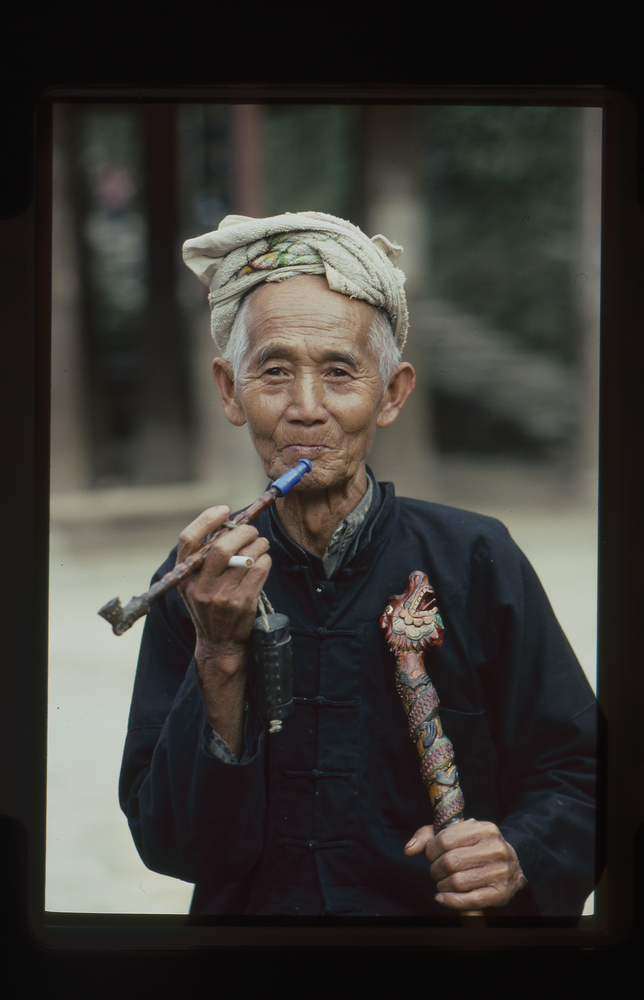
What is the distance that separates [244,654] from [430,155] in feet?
5.07

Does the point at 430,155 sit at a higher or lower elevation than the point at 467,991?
higher

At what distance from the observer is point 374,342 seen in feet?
7.95

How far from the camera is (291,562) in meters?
2.48

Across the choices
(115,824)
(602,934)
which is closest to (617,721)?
(602,934)

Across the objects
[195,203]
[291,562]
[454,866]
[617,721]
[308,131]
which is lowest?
[454,866]

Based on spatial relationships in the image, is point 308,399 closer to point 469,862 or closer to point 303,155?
point 303,155

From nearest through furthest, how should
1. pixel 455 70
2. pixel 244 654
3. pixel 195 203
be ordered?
pixel 244 654 → pixel 455 70 → pixel 195 203

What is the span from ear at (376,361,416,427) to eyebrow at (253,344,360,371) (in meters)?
0.17

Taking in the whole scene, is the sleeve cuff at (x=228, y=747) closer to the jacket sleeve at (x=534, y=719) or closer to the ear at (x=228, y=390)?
the jacket sleeve at (x=534, y=719)

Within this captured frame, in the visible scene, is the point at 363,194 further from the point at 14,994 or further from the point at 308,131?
the point at 14,994

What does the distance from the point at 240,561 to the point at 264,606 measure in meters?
0.24

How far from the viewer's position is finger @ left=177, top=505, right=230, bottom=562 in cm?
220

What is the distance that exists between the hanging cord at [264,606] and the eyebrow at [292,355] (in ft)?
1.51

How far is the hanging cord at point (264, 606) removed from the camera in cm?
227
